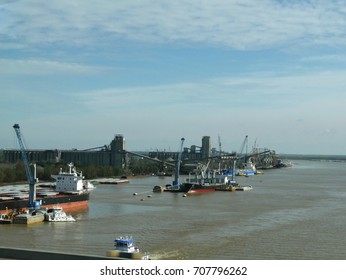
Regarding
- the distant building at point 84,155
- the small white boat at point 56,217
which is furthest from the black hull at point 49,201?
the distant building at point 84,155

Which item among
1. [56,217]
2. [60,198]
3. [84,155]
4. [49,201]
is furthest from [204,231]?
[84,155]

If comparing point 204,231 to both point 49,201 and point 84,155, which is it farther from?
point 84,155

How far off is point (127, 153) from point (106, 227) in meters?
26.3

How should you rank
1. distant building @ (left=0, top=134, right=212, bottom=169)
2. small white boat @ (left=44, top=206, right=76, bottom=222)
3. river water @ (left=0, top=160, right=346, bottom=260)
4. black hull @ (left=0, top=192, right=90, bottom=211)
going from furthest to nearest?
1. distant building @ (left=0, top=134, right=212, bottom=169)
2. black hull @ (left=0, top=192, right=90, bottom=211)
3. small white boat @ (left=44, top=206, right=76, bottom=222)
4. river water @ (left=0, top=160, right=346, bottom=260)

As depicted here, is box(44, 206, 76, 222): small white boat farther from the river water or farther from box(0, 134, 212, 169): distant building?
box(0, 134, 212, 169): distant building

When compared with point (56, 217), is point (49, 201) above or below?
above

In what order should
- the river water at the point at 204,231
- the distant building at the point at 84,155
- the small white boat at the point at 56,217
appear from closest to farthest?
the river water at the point at 204,231
the small white boat at the point at 56,217
the distant building at the point at 84,155

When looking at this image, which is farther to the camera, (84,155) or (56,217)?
(84,155)

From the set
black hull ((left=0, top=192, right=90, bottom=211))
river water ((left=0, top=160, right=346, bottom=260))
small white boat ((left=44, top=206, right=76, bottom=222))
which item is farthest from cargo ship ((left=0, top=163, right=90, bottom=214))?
small white boat ((left=44, top=206, right=76, bottom=222))

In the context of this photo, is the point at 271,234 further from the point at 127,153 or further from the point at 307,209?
the point at 127,153

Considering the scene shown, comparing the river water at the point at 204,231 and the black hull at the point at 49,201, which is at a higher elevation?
the black hull at the point at 49,201

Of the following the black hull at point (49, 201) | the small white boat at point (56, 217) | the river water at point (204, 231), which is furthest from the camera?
the black hull at point (49, 201)

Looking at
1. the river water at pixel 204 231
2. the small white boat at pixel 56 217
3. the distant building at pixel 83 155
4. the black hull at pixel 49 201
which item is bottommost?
the river water at pixel 204 231

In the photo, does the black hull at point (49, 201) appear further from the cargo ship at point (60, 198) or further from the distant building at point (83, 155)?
the distant building at point (83, 155)
